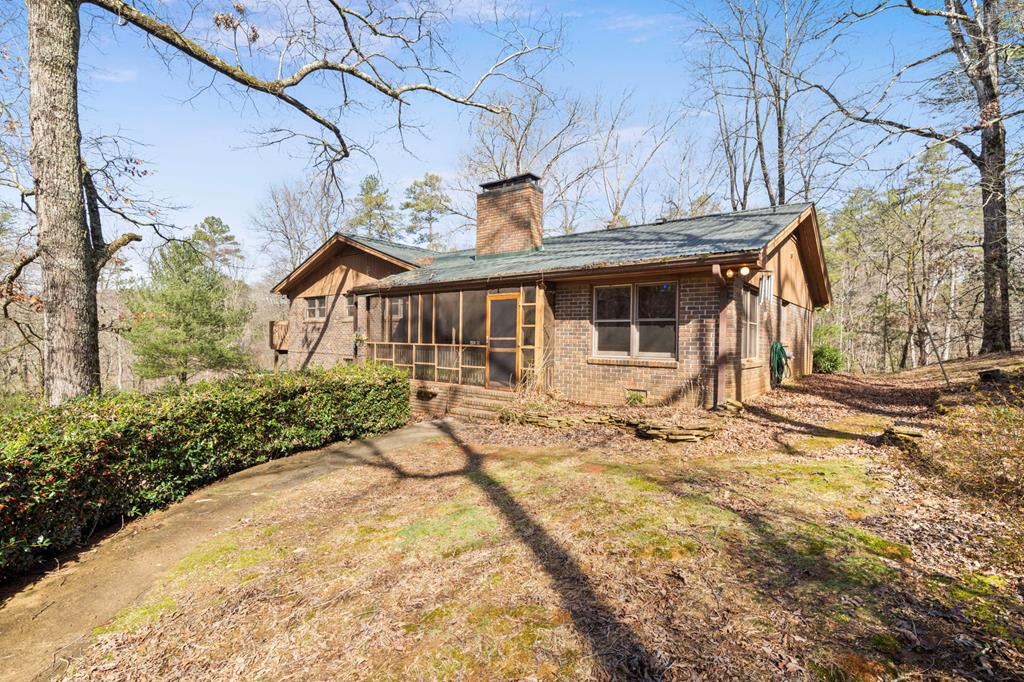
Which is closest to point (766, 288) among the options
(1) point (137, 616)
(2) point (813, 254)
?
(2) point (813, 254)

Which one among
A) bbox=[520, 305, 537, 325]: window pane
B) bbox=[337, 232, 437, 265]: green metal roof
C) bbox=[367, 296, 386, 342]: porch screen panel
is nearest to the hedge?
bbox=[520, 305, 537, 325]: window pane

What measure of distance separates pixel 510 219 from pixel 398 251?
599 cm

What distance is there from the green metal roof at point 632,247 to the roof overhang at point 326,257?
78.1 inches

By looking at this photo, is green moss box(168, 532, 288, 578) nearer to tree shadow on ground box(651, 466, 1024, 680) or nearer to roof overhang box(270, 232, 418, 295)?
tree shadow on ground box(651, 466, 1024, 680)

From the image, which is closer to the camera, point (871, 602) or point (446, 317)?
point (871, 602)

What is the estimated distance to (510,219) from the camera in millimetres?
13500

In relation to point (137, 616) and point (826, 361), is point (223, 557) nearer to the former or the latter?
point (137, 616)

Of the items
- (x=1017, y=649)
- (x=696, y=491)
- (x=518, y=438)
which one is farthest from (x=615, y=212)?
(x=1017, y=649)

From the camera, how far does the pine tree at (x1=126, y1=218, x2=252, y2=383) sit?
18.6 m

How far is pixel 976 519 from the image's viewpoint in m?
3.80

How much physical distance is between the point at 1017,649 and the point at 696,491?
2.56 metres

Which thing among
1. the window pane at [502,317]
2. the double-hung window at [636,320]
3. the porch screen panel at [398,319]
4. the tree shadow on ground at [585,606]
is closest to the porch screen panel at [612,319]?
the double-hung window at [636,320]

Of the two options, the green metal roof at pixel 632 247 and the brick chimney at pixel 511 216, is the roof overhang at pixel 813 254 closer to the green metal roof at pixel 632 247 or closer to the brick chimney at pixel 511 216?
the green metal roof at pixel 632 247

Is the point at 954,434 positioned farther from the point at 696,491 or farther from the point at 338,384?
the point at 338,384
